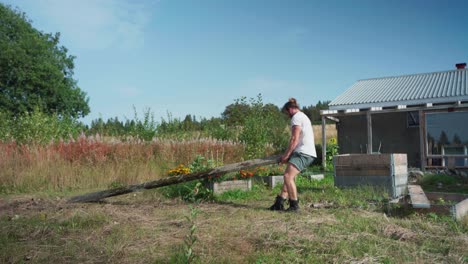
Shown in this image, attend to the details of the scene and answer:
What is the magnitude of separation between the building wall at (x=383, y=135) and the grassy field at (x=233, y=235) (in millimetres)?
10638

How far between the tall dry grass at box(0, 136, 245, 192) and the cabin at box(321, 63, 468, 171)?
24.0ft

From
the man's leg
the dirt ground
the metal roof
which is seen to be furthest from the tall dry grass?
the metal roof

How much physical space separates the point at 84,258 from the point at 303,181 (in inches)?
306

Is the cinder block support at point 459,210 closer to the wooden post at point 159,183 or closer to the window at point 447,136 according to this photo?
the wooden post at point 159,183

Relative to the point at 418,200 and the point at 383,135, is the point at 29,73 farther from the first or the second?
the point at 418,200

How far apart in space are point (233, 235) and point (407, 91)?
15.2 m

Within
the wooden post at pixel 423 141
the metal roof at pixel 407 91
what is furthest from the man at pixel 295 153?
the metal roof at pixel 407 91

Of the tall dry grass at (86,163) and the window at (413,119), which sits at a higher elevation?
the window at (413,119)

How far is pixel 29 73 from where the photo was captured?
33125 millimetres

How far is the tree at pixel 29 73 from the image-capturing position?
32.6 m

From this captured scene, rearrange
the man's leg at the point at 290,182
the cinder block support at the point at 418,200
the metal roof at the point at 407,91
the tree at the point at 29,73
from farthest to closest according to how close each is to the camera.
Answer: the tree at the point at 29,73 → the metal roof at the point at 407,91 → the man's leg at the point at 290,182 → the cinder block support at the point at 418,200

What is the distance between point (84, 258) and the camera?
3.66 meters

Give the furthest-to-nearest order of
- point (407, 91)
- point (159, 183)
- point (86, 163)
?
point (407, 91), point (86, 163), point (159, 183)

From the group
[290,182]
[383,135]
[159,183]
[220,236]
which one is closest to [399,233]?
[220,236]
